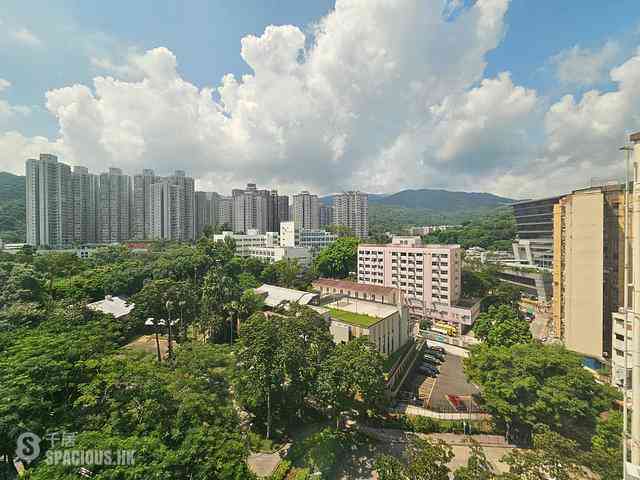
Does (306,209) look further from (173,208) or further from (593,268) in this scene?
(593,268)

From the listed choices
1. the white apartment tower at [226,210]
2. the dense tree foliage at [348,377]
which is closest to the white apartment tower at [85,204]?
the white apartment tower at [226,210]

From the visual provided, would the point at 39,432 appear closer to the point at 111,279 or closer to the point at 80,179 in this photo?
the point at 111,279

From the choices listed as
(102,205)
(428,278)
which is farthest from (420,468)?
(102,205)

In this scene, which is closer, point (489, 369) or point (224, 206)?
point (489, 369)

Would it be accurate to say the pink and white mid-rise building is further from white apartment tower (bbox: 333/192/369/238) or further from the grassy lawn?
white apartment tower (bbox: 333/192/369/238)

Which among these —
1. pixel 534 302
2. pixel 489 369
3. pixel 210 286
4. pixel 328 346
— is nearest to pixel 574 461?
pixel 489 369

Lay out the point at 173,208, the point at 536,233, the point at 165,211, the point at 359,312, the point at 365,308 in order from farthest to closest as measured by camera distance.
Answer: the point at 173,208, the point at 165,211, the point at 536,233, the point at 365,308, the point at 359,312
